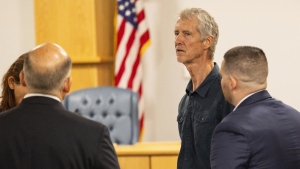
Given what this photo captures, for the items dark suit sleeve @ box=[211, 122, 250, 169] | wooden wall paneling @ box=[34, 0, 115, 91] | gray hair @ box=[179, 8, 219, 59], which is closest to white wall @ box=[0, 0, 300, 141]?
wooden wall paneling @ box=[34, 0, 115, 91]

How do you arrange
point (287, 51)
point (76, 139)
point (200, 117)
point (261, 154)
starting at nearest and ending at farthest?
1. point (76, 139)
2. point (261, 154)
3. point (200, 117)
4. point (287, 51)

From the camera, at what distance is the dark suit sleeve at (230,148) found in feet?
9.34

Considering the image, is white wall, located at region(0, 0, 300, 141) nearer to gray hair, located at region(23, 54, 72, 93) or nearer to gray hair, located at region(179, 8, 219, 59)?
gray hair, located at region(179, 8, 219, 59)

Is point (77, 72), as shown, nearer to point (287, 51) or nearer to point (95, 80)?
point (95, 80)

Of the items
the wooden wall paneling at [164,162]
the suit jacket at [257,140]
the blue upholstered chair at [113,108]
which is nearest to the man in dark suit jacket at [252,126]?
the suit jacket at [257,140]

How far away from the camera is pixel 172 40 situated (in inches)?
299

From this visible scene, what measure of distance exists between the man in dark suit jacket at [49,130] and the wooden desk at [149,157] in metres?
2.75

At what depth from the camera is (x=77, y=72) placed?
7410 millimetres

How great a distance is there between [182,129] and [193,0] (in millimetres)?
3980

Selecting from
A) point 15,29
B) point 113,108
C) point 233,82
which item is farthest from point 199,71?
point 15,29

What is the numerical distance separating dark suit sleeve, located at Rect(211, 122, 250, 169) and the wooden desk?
2.54 meters

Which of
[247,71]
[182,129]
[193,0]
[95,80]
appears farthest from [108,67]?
[247,71]

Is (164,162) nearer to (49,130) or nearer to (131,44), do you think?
(131,44)

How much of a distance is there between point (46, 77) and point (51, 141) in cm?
26
